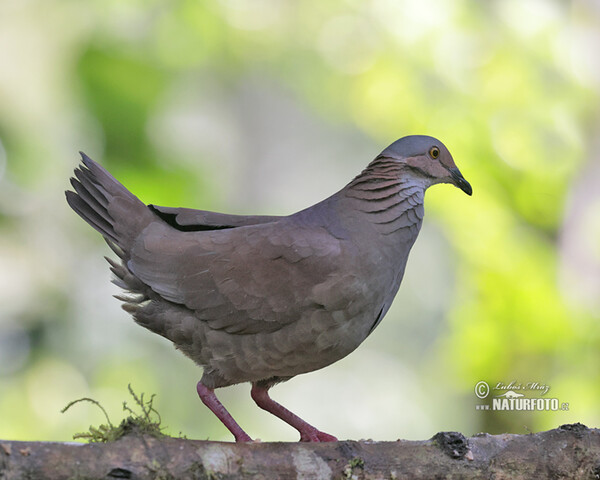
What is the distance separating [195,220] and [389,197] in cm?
97

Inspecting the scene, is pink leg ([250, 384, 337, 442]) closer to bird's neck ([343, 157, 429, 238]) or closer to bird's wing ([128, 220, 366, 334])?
bird's wing ([128, 220, 366, 334])

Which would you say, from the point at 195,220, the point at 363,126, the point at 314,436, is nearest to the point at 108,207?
the point at 195,220

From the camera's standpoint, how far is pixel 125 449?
8.27ft

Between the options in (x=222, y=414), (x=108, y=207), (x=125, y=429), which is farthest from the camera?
(x=108, y=207)

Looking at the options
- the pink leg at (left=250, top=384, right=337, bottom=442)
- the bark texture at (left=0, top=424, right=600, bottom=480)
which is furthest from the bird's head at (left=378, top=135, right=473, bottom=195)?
the pink leg at (left=250, top=384, right=337, bottom=442)

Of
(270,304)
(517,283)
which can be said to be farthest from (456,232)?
(270,304)

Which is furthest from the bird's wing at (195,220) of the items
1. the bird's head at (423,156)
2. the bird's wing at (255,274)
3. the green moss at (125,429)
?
the green moss at (125,429)

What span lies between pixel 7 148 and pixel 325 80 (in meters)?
3.94

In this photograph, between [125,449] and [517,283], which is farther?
[517,283]

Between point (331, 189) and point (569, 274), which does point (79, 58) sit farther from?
point (331, 189)

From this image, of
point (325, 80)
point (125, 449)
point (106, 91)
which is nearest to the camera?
point (125, 449)

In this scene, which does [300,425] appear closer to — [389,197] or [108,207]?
[389,197]

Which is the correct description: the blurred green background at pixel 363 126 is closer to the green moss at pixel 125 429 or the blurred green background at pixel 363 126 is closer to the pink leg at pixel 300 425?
the pink leg at pixel 300 425

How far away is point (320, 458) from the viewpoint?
2734mm
